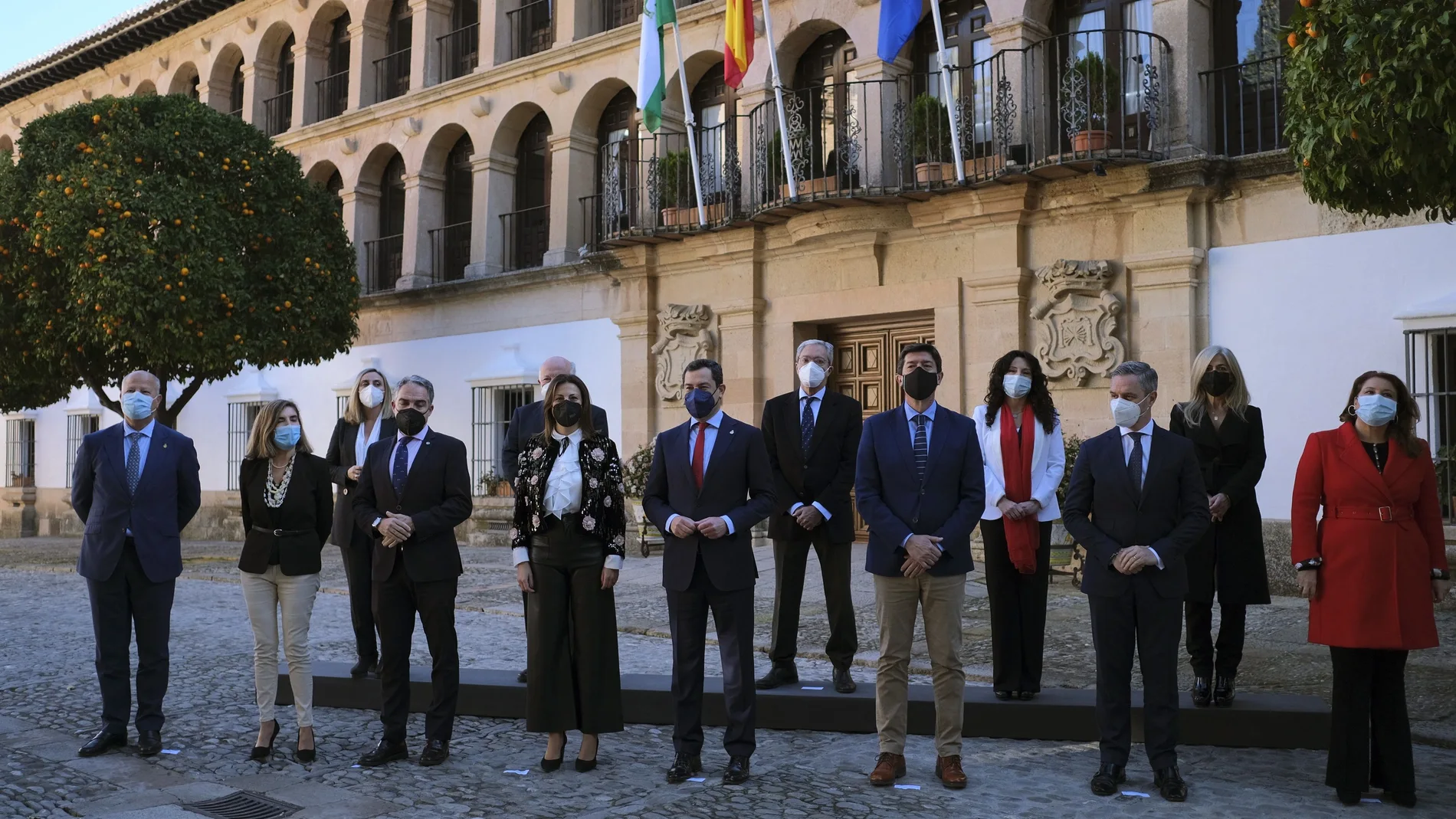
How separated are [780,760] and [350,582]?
2781 mm

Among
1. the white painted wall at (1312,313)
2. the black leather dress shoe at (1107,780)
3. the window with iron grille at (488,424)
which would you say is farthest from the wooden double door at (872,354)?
the black leather dress shoe at (1107,780)

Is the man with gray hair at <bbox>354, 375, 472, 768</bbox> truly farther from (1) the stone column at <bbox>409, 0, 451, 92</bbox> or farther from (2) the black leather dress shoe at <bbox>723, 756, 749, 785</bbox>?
(1) the stone column at <bbox>409, 0, 451, 92</bbox>

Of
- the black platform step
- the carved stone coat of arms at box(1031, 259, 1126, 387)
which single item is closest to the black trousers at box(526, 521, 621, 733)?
the black platform step

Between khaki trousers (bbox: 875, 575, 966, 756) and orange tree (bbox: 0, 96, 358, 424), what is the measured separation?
13545 mm

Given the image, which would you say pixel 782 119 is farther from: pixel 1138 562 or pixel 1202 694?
pixel 1138 562

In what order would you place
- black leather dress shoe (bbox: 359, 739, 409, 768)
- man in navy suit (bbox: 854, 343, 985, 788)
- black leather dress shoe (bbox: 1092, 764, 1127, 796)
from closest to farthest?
black leather dress shoe (bbox: 1092, 764, 1127, 796) < man in navy suit (bbox: 854, 343, 985, 788) < black leather dress shoe (bbox: 359, 739, 409, 768)

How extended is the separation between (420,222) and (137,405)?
1499cm


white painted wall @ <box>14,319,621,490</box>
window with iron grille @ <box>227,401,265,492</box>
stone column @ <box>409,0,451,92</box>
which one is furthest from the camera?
window with iron grille @ <box>227,401,265,492</box>

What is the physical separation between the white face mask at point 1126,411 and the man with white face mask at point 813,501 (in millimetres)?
1505

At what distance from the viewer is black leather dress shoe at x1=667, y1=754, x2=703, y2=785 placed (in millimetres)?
5535

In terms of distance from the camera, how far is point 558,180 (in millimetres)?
19047

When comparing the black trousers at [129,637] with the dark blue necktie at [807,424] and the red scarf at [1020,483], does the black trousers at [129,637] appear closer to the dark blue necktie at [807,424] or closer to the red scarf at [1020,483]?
the dark blue necktie at [807,424]

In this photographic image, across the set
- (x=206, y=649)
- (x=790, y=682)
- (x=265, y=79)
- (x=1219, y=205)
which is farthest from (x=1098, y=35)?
(x=265, y=79)

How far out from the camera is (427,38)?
2091 centimetres
